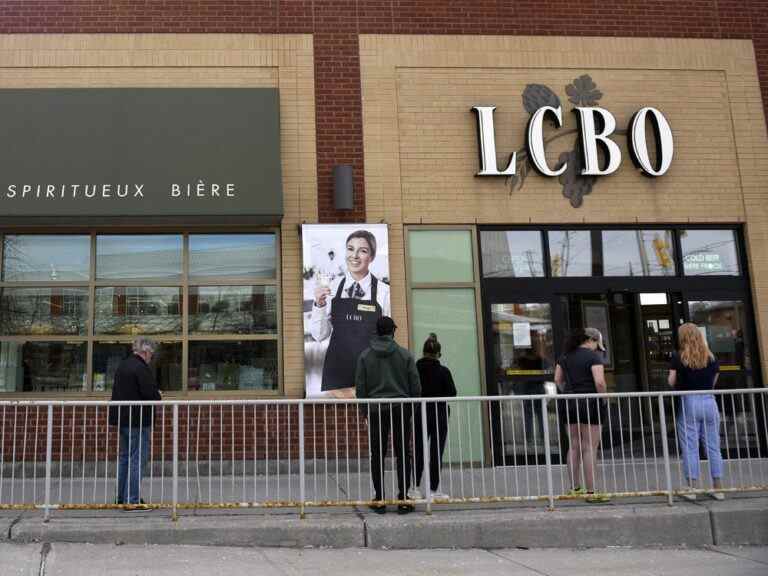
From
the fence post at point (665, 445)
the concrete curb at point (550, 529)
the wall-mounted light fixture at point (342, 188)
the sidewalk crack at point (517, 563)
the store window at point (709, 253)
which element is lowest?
the sidewalk crack at point (517, 563)

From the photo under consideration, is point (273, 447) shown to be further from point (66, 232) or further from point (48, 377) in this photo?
point (66, 232)

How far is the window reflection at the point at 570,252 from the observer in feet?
32.0

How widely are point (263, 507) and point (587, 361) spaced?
340 cm

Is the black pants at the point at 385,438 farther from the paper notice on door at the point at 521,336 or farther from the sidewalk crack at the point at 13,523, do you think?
the paper notice on door at the point at 521,336

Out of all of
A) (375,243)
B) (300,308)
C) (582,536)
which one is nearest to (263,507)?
(582,536)

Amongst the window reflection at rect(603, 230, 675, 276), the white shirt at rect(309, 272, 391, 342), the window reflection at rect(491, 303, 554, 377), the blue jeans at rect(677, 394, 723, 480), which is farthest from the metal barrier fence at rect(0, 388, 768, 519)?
the window reflection at rect(603, 230, 675, 276)

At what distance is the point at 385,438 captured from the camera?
21.2ft

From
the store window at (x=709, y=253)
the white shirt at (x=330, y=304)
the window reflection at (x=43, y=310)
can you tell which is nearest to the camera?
the white shirt at (x=330, y=304)

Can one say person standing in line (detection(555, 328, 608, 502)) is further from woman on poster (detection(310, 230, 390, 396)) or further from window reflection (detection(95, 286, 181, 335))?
window reflection (detection(95, 286, 181, 335))

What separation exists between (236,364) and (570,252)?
4849 mm

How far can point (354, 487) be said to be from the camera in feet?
21.5

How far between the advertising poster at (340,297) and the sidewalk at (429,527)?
2.78 m

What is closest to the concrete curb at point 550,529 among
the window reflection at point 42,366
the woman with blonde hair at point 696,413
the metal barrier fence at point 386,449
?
the metal barrier fence at point 386,449

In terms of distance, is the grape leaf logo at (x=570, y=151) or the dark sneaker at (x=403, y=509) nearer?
the dark sneaker at (x=403, y=509)
